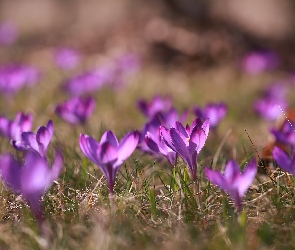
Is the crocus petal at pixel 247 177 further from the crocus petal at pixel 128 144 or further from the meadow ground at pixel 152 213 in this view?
the crocus petal at pixel 128 144

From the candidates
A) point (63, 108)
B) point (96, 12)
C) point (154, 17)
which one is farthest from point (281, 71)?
point (96, 12)

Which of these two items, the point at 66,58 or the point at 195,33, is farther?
the point at 195,33

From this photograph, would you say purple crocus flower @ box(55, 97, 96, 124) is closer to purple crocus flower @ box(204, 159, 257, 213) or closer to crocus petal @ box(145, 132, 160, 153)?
crocus petal @ box(145, 132, 160, 153)

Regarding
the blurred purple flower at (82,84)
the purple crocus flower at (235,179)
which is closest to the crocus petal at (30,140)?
the purple crocus flower at (235,179)

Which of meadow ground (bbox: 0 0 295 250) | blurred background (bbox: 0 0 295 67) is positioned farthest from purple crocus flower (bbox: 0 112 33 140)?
blurred background (bbox: 0 0 295 67)

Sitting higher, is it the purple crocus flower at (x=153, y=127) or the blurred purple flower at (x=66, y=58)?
the purple crocus flower at (x=153, y=127)

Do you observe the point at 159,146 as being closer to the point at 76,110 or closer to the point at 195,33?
the point at 76,110

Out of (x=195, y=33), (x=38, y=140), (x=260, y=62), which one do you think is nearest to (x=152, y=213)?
(x=38, y=140)

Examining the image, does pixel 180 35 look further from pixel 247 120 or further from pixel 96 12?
pixel 96 12

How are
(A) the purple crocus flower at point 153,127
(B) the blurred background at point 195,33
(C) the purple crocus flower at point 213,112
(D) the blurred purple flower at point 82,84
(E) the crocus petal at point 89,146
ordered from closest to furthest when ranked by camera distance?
1. (E) the crocus petal at point 89,146
2. (A) the purple crocus flower at point 153,127
3. (C) the purple crocus flower at point 213,112
4. (D) the blurred purple flower at point 82,84
5. (B) the blurred background at point 195,33
